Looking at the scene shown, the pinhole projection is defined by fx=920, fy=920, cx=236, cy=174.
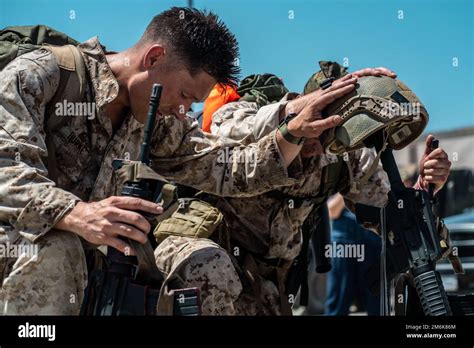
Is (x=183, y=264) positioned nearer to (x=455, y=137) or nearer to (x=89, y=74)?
(x=89, y=74)

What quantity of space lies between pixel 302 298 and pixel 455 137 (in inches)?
440

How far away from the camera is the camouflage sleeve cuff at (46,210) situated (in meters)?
3.29

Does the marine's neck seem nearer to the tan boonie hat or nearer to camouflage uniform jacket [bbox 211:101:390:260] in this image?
camouflage uniform jacket [bbox 211:101:390:260]

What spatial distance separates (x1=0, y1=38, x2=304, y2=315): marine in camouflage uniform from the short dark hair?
11.5 inches

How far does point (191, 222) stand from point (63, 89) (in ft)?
3.15

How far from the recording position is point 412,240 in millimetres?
4031

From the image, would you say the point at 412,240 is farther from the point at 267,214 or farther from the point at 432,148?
the point at 267,214

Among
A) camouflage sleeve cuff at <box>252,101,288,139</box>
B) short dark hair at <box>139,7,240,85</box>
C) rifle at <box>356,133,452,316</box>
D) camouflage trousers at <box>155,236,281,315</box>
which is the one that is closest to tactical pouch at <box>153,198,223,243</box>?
camouflage trousers at <box>155,236,281,315</box>

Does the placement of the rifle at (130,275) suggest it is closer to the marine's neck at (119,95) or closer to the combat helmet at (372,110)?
the marine's neck at (119,95)

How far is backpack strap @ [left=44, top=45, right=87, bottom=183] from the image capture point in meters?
3.64

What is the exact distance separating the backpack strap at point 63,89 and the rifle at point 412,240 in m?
1.34

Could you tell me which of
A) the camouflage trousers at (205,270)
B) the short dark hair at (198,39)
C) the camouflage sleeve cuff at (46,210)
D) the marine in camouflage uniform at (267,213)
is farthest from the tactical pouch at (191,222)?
the camouflage sleeve cuff at (46,210)

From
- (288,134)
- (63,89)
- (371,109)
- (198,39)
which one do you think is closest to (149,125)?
(63,89)

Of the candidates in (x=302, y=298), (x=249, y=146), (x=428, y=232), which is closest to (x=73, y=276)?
(x=249, y=146)
